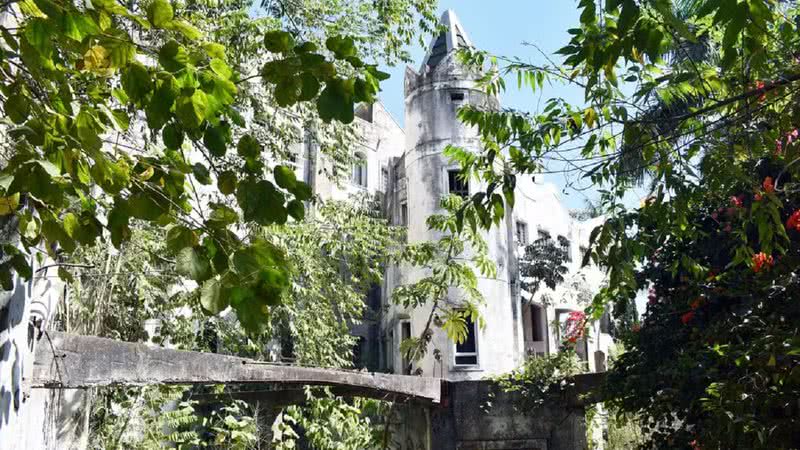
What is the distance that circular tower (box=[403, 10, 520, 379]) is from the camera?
1539 centimetres

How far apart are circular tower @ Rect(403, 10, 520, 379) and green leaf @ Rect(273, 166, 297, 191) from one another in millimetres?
12934

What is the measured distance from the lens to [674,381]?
6531 millimetres

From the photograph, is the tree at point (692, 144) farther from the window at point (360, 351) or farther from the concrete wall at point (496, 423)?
the window at point (360, 351)

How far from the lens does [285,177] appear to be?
93.8 inches

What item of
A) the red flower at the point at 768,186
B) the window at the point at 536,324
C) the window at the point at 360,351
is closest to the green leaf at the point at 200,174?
the red flower at the point at 768,186

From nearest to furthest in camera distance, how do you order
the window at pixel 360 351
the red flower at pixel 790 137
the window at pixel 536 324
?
the red flower at pixel 790 137 < the window at pixel 360 351 < the window at pixel 536 324

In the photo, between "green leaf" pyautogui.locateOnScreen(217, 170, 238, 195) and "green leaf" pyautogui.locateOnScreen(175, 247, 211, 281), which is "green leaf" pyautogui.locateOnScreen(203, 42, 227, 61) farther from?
"green leaf" pyautogui.locateOnScreen(175, 247, 211, 281)

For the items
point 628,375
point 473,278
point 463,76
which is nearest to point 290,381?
point 473,278

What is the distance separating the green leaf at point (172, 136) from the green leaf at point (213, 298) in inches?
17.9

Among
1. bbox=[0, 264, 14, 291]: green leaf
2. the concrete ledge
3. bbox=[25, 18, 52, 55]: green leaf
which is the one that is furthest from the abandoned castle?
bbox=[25, 18, 52, 55]: green leaf

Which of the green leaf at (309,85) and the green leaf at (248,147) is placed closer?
the green leaf at (309,85)

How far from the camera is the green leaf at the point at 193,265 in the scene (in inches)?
81.9

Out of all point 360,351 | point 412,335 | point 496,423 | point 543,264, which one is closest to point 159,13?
point 496,423

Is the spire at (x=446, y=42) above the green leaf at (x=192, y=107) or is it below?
above
